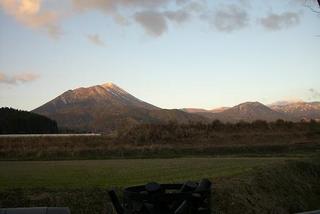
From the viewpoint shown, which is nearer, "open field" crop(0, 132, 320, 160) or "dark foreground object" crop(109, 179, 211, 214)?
"dark foreground object" crop(109, 179, 211, 214)

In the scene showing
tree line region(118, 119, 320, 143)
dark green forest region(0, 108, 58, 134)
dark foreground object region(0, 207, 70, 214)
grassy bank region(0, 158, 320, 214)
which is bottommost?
grassy bank region(0, 158, 320, 214)

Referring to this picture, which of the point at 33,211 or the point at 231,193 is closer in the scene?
the point at 33,211

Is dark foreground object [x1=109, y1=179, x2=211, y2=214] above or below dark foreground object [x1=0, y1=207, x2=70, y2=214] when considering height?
above

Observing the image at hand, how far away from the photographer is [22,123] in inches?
5477

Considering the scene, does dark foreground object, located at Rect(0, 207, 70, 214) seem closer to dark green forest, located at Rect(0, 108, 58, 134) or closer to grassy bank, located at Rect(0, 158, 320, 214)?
grassy bank, located at Rect(0, 158, 320, 214)

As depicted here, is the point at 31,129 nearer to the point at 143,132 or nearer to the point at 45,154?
the point at 143,132

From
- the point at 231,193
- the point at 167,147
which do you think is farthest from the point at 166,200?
the point at 167,147

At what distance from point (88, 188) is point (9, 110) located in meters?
145

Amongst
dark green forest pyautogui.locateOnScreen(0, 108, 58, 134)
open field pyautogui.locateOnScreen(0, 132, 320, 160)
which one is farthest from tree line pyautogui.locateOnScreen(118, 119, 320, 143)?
dark green forest pyautogui.locateOnScreen(0, 108, 58, 134)

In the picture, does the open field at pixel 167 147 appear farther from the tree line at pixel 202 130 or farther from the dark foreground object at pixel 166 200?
the dark foreground object at pixel 166 200

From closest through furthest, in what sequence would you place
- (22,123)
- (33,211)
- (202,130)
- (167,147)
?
(33,211) < (167,147) < (202,130) < (22,123)

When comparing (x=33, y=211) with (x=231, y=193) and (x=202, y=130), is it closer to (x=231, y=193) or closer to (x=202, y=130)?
(x=231, y=193)

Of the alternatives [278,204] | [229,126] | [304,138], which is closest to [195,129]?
[229,126]

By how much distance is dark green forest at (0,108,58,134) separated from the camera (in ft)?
441
